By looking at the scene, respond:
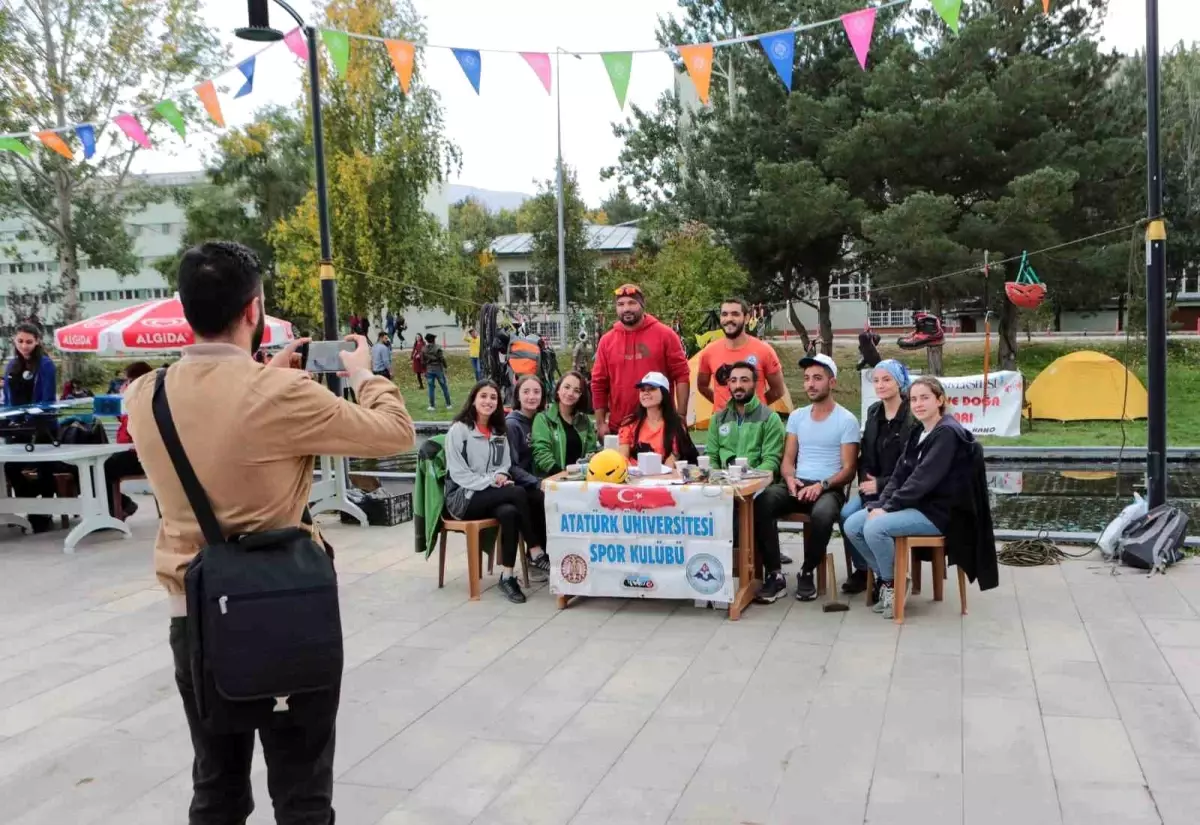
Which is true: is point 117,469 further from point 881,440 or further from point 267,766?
point 267,766

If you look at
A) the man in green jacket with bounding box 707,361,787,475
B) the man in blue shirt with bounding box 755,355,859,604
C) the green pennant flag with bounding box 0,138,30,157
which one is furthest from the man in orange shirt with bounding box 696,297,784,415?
the green pennant flag with bounding box 0,138,30,157

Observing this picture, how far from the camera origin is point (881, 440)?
539cm

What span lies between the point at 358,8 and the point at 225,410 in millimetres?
25252

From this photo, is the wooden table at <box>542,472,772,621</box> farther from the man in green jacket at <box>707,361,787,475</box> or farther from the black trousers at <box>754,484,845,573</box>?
the man in green jacket at <box>707,361,787,475</box>

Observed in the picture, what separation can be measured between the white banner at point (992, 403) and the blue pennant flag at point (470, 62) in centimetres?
756

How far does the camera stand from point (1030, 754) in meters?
3.36

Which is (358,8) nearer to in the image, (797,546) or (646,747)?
(797,546)

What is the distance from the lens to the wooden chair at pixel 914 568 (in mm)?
4887

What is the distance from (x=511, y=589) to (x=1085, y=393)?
1168cm

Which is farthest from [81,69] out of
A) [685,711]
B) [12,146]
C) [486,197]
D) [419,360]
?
[486,197]

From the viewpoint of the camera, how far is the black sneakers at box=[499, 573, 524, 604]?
18.1ft

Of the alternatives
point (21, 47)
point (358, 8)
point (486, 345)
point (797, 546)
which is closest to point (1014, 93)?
point (486, 345)

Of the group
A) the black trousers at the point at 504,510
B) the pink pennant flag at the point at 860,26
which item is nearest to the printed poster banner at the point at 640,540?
the black trousers at the point at 504,510

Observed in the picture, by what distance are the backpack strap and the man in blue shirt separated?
376 cm
